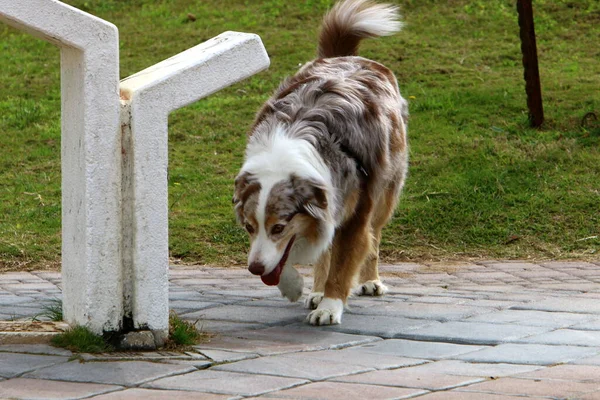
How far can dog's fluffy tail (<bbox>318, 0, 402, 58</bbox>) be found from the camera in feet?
21.2

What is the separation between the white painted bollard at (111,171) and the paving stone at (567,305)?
2100mm

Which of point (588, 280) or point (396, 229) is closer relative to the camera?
point (588, 280)

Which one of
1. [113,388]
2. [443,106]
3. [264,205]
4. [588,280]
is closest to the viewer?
[113,388]

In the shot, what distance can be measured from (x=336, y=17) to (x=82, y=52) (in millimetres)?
2805

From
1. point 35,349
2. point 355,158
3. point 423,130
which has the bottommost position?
point 35,349

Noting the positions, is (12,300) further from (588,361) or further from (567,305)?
(588,361)

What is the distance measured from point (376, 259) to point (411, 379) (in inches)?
97.1

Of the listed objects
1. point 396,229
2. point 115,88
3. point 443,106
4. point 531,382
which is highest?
point 443,106

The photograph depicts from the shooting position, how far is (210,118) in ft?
33.8

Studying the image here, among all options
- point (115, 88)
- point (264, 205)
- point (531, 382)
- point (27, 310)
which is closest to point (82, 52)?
point (115, 88)

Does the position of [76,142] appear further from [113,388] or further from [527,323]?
[527,323]

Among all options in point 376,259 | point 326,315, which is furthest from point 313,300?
point 376,259

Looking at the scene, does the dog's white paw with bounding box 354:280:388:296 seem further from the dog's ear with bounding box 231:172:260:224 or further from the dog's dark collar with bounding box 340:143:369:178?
the dog's ear with bounding box 231:172:260:224

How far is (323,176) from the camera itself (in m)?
4.81
